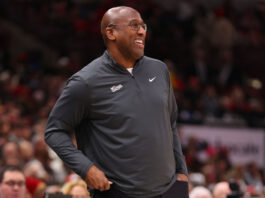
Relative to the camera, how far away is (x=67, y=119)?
10.2 ft

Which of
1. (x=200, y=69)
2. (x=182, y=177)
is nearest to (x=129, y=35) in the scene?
(x=182, y=177)

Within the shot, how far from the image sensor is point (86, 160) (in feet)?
9.95

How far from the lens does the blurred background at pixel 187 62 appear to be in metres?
10.2

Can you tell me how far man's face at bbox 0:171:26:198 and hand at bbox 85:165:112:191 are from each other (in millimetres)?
2001

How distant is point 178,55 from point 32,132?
17.8 ft

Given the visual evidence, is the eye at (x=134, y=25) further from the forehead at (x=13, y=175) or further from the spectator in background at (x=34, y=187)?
the spectator in background at (x=34, y=187)

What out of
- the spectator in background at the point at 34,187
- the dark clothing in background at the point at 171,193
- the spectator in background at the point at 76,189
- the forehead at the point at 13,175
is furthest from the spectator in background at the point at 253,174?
the dark clothing in background at the point at 171,193

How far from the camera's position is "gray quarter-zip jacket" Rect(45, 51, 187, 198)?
3.07 meters

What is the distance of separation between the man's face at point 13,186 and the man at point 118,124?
1808 millimetres

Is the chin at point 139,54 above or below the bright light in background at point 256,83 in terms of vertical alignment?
above

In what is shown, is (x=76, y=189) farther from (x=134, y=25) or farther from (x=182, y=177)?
(x=134, y=25)

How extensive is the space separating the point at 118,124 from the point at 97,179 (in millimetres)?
288

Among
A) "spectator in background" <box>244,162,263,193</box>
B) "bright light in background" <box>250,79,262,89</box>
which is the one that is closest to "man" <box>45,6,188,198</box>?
"spectator in background" <box>244,162,263,193</box>

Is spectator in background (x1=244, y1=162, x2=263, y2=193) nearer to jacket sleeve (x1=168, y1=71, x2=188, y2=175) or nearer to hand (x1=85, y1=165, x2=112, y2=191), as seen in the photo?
jacket sleeve (x1=168, y1=71, x2=188, y2=175)
